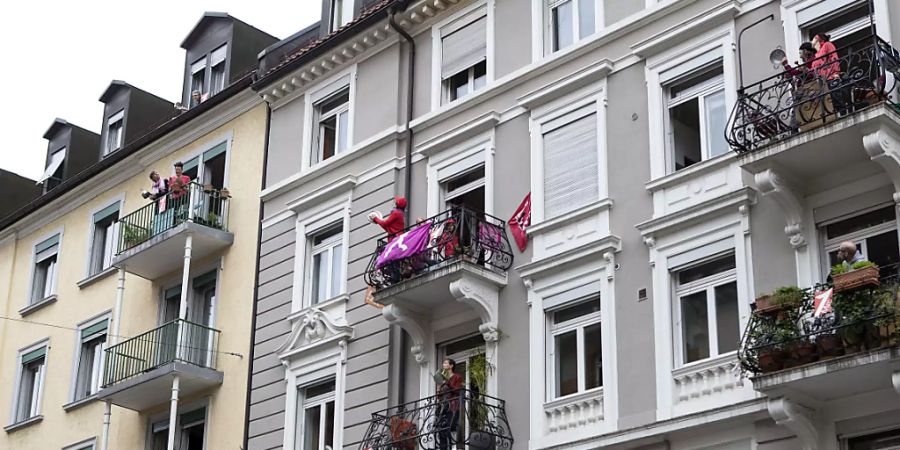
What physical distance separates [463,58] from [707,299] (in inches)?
315

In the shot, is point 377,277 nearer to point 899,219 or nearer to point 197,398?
point 197,398

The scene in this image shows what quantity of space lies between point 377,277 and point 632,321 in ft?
18.2

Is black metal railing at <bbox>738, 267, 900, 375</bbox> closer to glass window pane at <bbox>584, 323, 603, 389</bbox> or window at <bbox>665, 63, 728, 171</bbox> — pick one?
glass window pane at <bbox>584, 323, 603, 389</bbox>

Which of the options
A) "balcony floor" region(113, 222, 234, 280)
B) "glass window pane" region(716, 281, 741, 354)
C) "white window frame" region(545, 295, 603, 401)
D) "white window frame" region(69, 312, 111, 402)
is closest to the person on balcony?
"white window frame" region(545, 295, 603, 401)

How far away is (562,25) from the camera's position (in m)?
24.5

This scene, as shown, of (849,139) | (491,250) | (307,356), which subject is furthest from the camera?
(307,356)

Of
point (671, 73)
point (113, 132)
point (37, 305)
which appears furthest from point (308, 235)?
point (113, 132)

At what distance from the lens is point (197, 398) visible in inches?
1150

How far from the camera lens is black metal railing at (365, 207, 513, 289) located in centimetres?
2303

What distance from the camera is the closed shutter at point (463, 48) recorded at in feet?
84.6

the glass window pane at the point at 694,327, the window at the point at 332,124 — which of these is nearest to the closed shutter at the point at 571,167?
the glass window pane at the point at 694,327

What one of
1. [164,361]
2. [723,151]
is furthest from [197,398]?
[723,151]

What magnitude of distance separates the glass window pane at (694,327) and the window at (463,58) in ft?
22.4

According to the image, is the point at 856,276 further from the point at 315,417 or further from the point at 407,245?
the point at 315,417
